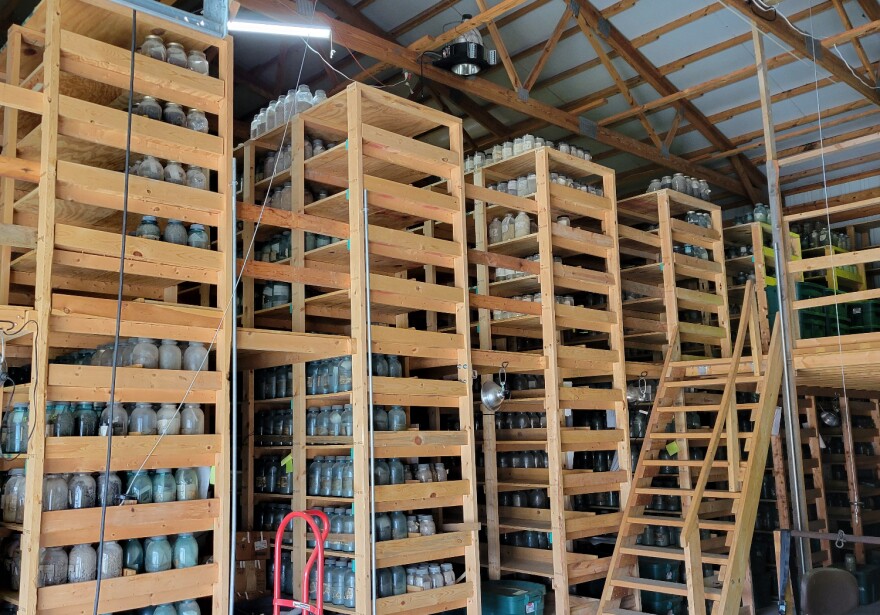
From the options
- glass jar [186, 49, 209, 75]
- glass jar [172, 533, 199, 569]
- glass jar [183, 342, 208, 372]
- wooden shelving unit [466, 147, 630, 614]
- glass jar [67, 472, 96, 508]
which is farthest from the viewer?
wooden shelving unit [466, 147, 630, 614]

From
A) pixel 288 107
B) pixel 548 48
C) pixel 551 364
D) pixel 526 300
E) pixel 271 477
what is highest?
pixel 548 48

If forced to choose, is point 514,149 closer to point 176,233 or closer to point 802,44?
point 802,44

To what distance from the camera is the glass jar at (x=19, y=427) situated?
14.8 ft

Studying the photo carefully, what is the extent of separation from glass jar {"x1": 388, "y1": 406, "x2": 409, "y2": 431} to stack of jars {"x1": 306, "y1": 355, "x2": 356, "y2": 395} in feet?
0.99

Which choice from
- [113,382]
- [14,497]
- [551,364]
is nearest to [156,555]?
[14,497]

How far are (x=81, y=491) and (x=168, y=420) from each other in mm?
558

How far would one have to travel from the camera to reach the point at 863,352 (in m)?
5.81

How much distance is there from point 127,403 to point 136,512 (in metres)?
0.65

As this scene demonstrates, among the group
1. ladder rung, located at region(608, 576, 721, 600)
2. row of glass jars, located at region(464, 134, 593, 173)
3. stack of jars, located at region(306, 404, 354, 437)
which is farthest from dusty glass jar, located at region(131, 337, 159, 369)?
ladder rung, located at region(608, 576, 721, 600)

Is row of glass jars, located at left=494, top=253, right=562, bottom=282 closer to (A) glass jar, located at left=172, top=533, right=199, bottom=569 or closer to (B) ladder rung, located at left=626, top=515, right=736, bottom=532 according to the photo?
(B) ladder rung, located at left=626, top=515, right=736, bottom=532

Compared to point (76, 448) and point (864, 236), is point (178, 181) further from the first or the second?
point (864, 236)

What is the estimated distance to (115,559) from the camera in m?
4.18

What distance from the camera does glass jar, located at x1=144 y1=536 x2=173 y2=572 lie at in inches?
171

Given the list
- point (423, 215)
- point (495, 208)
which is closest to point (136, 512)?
point (423, 215)
